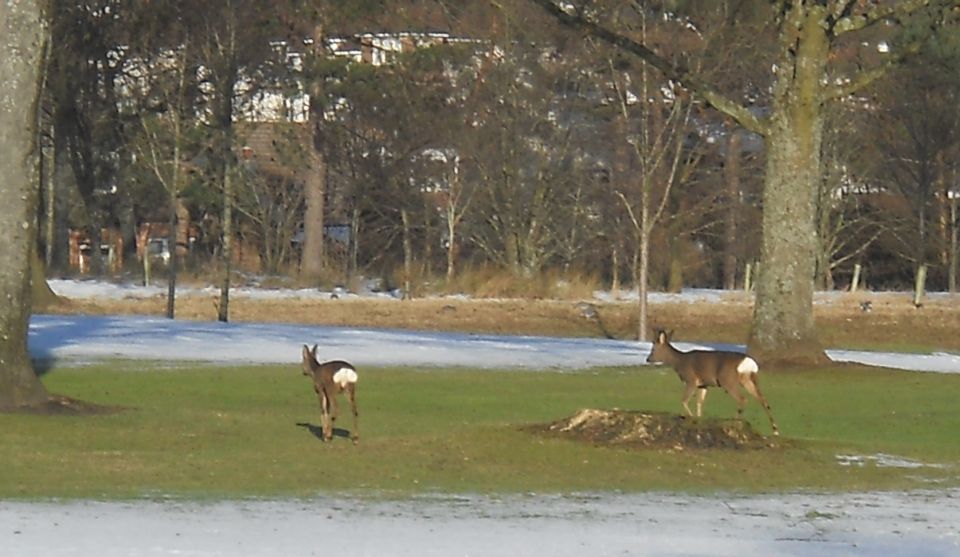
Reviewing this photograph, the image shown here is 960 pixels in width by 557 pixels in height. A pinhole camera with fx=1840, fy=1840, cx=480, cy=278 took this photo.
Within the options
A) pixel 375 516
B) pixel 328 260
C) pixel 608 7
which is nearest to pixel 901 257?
pixel 328 260

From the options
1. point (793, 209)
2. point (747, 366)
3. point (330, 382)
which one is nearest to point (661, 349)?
point (747, 366)

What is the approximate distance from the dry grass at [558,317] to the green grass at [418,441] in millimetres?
15585

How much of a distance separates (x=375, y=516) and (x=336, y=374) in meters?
3.70

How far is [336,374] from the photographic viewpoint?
17094 mm

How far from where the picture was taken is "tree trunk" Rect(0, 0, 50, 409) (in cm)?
1973

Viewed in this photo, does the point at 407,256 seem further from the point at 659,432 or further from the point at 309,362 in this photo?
the point at 659,432

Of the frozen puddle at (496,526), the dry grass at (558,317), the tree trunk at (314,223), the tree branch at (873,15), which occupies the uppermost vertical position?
the tree branch at (873,15)

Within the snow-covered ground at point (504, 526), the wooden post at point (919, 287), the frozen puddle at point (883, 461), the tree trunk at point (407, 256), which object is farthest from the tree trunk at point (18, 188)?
the wooden post at point (919, 287)

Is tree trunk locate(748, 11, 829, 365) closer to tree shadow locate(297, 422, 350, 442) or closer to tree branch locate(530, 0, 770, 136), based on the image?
tree branch locate(530, 0, 770, 136)

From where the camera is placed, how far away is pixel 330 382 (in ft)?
56.7

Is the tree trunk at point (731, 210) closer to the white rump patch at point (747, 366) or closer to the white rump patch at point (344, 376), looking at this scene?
the white rump patch at point (747, 366)

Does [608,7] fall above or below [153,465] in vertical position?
above

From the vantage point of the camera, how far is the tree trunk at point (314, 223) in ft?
177

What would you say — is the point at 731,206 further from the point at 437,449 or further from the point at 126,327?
the point at 437,449
